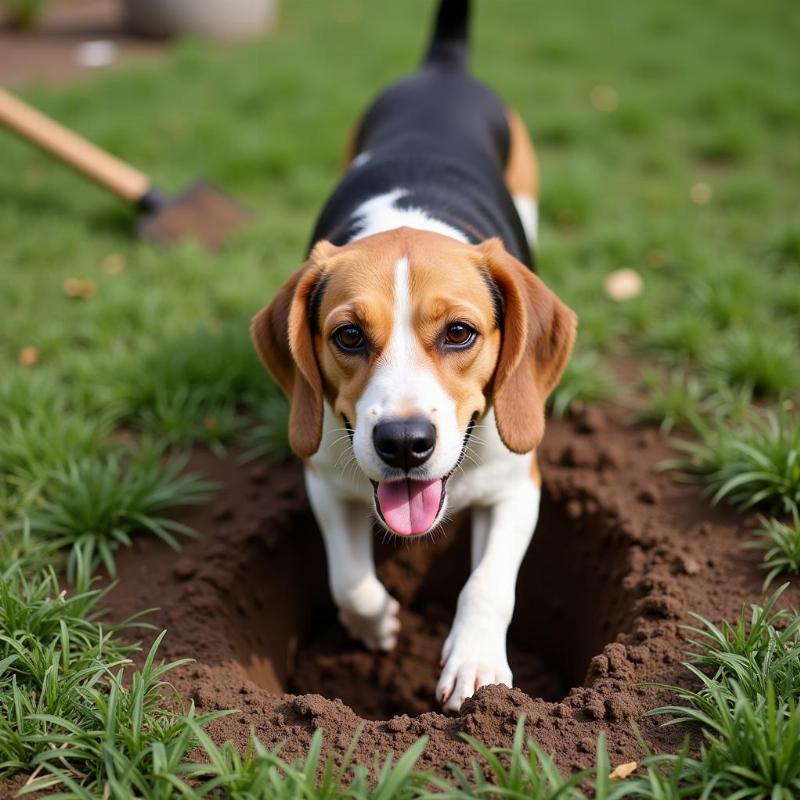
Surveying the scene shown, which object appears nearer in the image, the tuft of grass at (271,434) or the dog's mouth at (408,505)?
the dog's mouth at (408,505)

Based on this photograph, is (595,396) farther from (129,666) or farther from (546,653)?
(129,666)

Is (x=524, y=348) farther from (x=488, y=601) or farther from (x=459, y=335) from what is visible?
(x=488, y=601)

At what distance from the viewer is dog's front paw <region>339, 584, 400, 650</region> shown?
363 centimetres

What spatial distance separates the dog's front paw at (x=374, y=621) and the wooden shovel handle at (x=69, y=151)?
12.8 ft

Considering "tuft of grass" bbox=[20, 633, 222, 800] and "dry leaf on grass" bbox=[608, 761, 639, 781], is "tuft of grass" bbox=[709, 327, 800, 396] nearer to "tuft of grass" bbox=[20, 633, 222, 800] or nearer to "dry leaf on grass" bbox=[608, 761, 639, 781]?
"dry leaf on grass" bbox=[608, 761, 639, 781]

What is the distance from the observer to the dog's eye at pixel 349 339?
3.02 metres

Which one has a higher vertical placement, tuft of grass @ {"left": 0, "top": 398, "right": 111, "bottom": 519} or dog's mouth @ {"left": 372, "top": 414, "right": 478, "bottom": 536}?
dog's mouth @ {"left": 372, "top": 414, "right": 478, "bottom": 536}

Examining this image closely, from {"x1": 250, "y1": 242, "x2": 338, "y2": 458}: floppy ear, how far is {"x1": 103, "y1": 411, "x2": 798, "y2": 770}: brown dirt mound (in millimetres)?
823

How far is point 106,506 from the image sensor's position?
3.88 m

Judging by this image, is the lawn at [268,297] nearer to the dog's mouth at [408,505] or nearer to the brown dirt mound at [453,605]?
the brown dirt mound at [453,605]

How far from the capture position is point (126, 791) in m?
2.48

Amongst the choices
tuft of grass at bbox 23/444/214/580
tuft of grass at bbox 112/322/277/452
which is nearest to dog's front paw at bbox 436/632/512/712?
tuft of grass at bbox 23/444/214/580

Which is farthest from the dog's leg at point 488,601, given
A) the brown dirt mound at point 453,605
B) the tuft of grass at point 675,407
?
the tuft of grass at point 675,407

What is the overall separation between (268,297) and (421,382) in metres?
2.98
